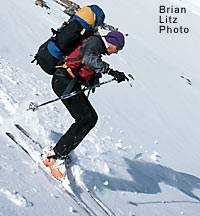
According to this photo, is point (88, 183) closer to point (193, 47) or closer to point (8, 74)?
point (8, 74)

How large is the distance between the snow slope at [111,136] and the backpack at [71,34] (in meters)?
1.25

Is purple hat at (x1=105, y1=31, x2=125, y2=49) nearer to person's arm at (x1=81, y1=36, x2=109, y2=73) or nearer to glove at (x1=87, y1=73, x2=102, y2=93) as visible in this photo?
person's arm at (x1=81, y1=36, x2=109, y2=73)

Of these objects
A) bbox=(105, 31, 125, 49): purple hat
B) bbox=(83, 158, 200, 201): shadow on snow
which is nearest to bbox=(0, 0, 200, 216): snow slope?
bbox=(83, 158, 200, 201): shadow on snow

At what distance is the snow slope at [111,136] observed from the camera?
533 centimetres

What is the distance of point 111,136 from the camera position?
834 centimetres

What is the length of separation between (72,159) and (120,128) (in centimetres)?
304

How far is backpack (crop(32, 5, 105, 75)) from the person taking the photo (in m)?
5.09

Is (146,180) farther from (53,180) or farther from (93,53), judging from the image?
(93,53)

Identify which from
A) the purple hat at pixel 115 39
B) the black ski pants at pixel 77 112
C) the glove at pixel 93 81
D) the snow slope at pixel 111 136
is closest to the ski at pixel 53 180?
the snow slope at pixel 111 136

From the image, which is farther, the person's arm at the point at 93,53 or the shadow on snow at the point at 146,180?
the shadow on snow at the point at 146,180

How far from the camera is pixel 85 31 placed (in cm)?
512

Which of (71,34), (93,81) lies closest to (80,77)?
(93,81)

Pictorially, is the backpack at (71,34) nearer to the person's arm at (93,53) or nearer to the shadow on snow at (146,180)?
the person's arm at (93,53)

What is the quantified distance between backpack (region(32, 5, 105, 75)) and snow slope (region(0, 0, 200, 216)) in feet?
4.10
